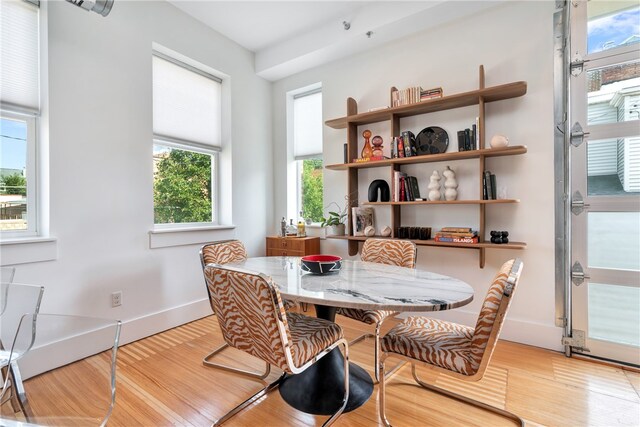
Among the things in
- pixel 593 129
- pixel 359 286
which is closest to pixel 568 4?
pixel 593 129

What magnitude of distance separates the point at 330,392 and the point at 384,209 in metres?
1.86

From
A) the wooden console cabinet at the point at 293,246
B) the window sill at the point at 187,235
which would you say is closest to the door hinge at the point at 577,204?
the wooden console cabinet at the point at 293,246

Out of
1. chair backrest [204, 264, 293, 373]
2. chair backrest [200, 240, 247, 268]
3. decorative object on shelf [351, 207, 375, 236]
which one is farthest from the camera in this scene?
decorative object on shelf [351, 207, 375, 236]

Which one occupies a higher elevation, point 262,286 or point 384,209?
point 384,209

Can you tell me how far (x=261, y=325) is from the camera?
1292 millimetres

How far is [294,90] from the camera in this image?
3.82 m

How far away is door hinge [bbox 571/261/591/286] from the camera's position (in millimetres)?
2273

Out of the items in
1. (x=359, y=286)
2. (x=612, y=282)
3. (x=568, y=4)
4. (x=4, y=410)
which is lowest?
(x=4, y=410)

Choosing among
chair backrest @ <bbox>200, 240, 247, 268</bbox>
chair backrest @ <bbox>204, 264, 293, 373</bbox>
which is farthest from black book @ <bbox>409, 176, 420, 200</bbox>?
chair backrest @ <bbox>204, 264, 293, 373</bbox>

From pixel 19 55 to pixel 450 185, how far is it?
329cm

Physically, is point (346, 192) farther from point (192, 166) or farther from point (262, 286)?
point (262, 286)

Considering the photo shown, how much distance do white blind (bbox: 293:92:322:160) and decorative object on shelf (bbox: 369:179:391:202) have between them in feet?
3.12

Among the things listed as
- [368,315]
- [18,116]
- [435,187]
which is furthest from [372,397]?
[18,116]

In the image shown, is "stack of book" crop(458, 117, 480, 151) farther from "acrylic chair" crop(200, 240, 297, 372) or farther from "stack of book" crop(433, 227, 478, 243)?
"acrylic chair" crop(200, 240, 297, 372)
